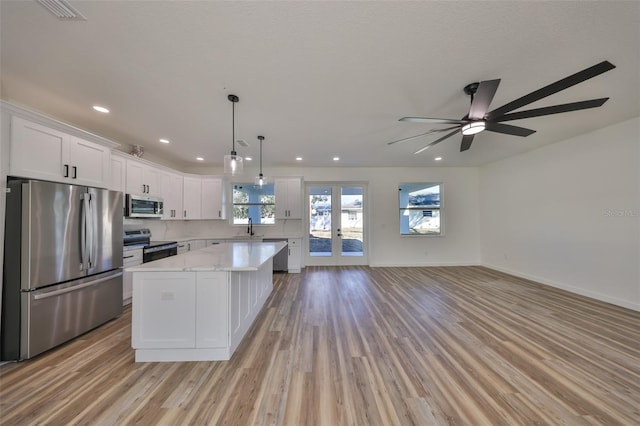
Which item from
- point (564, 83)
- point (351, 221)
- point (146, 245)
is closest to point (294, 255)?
point (351, 221)

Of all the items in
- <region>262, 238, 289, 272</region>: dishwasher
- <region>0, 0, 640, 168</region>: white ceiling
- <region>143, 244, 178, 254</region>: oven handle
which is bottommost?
<region>262, 238, 289, 272</region>: dishwasher

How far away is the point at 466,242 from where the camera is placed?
20.7 feet

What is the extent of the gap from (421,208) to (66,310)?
7.11 metres

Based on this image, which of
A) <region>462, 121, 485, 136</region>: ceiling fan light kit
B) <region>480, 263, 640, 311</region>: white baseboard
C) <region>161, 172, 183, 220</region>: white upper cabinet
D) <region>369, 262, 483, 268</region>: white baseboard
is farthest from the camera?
<region>369, 262, 483, 268</region>: white baseboard

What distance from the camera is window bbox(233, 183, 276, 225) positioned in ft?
19.8

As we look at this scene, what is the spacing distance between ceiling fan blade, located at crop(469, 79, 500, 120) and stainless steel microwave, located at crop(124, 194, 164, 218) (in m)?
4.91

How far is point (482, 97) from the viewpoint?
197 centimetres

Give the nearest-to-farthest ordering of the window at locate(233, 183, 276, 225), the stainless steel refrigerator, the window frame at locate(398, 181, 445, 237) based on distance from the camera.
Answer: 1. the stainless steel refrigerator
2. the window at locate(233, 183, 276, 225)
3. the window frame at locate(398, 181, 445, 237)

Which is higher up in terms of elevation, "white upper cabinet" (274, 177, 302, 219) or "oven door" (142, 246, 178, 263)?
"white upper cabinet" (274, 177, 302, 219)

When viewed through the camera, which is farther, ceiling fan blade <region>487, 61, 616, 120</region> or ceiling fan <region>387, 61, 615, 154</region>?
ceiling fan <region>387, 61, 615, 154</region>

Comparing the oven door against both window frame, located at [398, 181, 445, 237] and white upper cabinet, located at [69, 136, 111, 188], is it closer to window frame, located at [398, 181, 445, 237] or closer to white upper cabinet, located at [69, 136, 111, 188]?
white upper cabinet, located at [69, 136, 111, 188]

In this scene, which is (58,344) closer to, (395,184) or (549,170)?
(395,184)

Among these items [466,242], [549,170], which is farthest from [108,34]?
[466,242]

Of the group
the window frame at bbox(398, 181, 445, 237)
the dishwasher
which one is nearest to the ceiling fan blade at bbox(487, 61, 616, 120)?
the window frame at bbox(398, 181, 445, 237)
